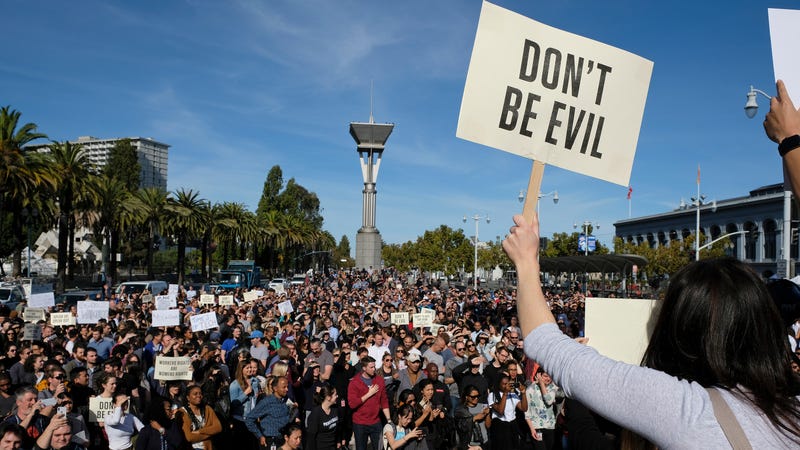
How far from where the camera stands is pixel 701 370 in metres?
1.58

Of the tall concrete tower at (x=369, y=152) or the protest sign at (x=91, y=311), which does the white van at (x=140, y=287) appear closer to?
the protest sign at (x=91, y=311)

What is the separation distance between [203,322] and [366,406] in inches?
254

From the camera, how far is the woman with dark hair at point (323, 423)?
8.52 meters

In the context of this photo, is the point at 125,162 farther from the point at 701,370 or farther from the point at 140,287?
the point at 701,370

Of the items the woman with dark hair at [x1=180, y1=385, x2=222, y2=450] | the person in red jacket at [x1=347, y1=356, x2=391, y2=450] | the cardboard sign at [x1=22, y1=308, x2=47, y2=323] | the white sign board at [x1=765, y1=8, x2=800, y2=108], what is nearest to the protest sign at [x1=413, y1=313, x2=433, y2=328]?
the person in red jacket at [x1=347, y1=356, x2=391, y2=450]

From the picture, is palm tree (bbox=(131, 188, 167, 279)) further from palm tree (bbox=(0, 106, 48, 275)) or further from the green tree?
the green tree

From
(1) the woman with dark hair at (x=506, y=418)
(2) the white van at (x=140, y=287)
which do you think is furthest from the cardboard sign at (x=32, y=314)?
(2) the white van at (x=140, y=287)

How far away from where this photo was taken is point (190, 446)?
7.38m

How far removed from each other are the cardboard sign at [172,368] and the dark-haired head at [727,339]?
28.1ft

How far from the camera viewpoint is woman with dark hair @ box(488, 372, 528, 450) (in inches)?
323

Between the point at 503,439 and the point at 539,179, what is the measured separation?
→ 6.31 meters

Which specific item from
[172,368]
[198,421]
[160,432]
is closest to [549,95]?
[160,432]

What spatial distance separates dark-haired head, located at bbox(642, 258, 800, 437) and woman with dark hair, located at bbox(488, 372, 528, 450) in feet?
22.9

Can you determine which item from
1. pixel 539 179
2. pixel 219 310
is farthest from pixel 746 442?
pixel 219 310
